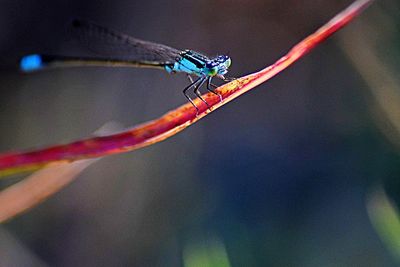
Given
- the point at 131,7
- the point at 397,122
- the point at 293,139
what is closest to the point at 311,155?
the point at 293,139

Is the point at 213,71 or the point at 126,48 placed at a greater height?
the point at 126,48

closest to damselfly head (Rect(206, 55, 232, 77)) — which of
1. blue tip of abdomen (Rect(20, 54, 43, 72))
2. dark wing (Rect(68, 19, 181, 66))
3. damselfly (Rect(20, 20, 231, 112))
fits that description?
damselfly (Rect(20, 20, 231, 112))

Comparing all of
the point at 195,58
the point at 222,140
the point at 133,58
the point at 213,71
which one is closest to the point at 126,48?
the point at 133,58

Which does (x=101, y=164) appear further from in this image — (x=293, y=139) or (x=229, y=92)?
(x=229, y=92)

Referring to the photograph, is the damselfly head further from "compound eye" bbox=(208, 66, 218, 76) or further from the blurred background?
the blurred background

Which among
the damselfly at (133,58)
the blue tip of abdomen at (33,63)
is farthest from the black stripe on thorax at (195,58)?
the blue tip of abdomen at (33,63)

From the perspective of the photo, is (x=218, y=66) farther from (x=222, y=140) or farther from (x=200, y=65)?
(x=222, y=140)
